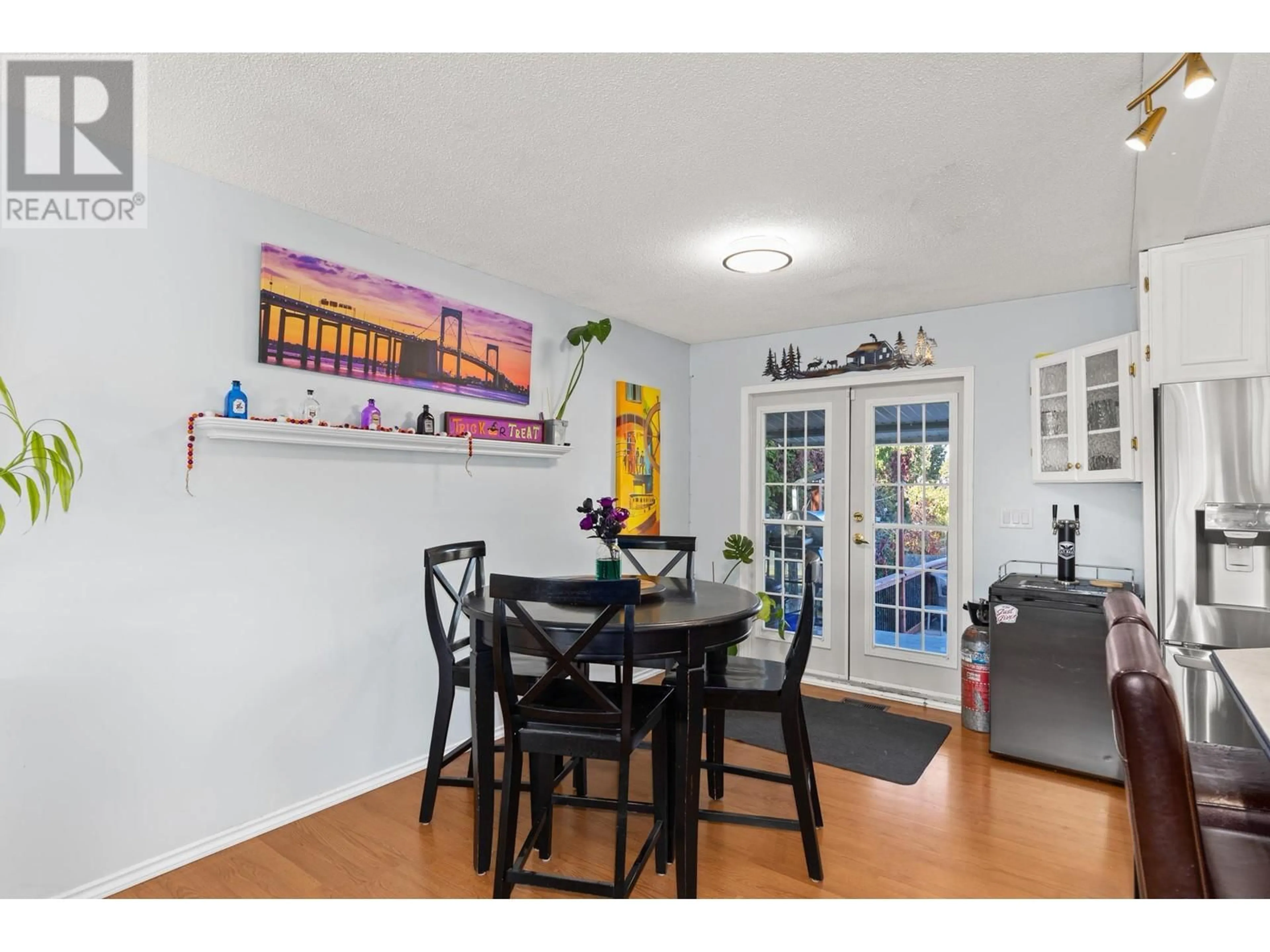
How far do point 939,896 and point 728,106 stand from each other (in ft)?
8.22

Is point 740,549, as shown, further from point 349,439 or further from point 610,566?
point 349,439

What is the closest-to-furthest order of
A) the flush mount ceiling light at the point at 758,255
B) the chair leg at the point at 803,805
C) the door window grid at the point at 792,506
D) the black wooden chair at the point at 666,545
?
the chair leg at the point at 803,805 < the flush mount ceiling light at the point at 758,255 < the black wooden chair at the point at 666,545 < the door window grid at the point at 792,506

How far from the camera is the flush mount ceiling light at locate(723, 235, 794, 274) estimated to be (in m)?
3.00

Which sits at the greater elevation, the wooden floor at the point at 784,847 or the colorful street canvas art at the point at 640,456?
the colorful street canvas art at the point at 640,456

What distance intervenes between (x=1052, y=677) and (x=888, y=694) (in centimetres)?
130

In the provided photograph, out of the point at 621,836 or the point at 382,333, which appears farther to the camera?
the point at 382,333

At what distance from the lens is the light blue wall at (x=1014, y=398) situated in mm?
3619

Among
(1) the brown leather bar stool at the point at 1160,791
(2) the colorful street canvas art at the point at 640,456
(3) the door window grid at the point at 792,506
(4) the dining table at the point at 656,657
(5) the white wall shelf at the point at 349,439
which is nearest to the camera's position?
(1) the brown leather bar stool at the point at 1160,791

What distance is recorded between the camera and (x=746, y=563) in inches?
193

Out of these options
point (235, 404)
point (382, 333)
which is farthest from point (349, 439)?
point (382, 333)

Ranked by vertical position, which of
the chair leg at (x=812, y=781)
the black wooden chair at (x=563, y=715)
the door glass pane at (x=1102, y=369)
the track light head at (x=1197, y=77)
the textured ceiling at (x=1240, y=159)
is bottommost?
the chair leg at (x=812, y=781)

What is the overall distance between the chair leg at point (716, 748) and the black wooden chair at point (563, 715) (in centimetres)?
67

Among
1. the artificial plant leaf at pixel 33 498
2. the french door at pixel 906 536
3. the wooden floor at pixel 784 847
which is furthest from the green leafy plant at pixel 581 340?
the artificial plant leaf at pixel 33 498

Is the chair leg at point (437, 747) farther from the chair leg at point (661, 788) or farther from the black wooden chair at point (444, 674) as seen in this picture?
the chair leg at point (661, 788)
